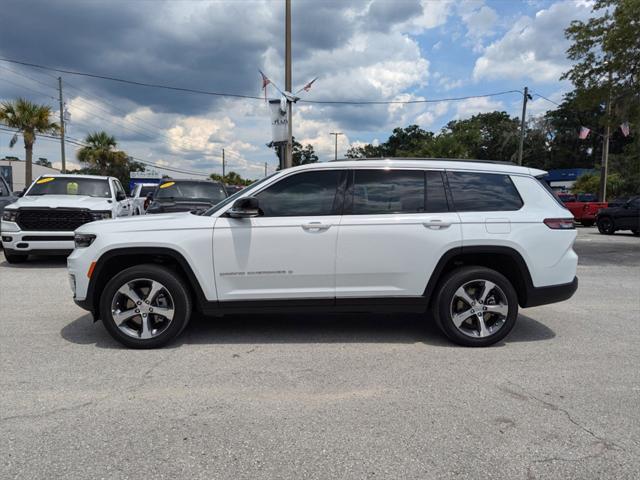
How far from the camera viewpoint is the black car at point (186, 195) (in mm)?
10945

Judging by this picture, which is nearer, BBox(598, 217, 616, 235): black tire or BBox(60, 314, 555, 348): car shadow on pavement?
BBox(60, 314, 555, 348): car shadow on pavement

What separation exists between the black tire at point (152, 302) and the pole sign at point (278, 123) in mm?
10959

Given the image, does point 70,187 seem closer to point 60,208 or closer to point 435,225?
point 60,208

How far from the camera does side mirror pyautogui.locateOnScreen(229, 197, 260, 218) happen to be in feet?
14.8

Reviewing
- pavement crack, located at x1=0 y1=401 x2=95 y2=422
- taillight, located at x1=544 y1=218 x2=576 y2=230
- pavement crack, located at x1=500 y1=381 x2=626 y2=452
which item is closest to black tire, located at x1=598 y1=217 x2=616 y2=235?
taillight, located at x1=544 y1=218 x2=576 y2=230

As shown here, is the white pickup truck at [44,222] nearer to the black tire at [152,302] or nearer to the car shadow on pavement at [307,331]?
the car shadow on pavement at [307,331]

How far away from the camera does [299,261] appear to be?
459cm

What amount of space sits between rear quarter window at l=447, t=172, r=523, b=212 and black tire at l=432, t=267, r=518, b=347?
642 mm

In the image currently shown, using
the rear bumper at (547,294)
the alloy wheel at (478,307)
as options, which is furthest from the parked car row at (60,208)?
the rear bumper at (547,294)

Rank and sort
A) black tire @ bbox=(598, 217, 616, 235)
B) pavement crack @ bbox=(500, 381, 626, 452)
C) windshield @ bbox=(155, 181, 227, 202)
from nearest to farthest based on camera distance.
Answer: pavement crack @ bbox=(500, 381, 626, 452) < windshield @ bbox=(155, 181, 227, 202) < black tire @ bbox=(598, 217, 616, 235)

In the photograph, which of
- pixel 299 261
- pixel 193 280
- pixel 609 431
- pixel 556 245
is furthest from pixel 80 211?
pixel 609 431

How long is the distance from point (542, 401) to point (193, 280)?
3.17 metres

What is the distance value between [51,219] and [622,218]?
1936 cm

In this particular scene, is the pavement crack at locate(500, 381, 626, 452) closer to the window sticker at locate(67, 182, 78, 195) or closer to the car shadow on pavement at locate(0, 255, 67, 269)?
the car shadow on pavement at locate(0, 255, 67, 269)
